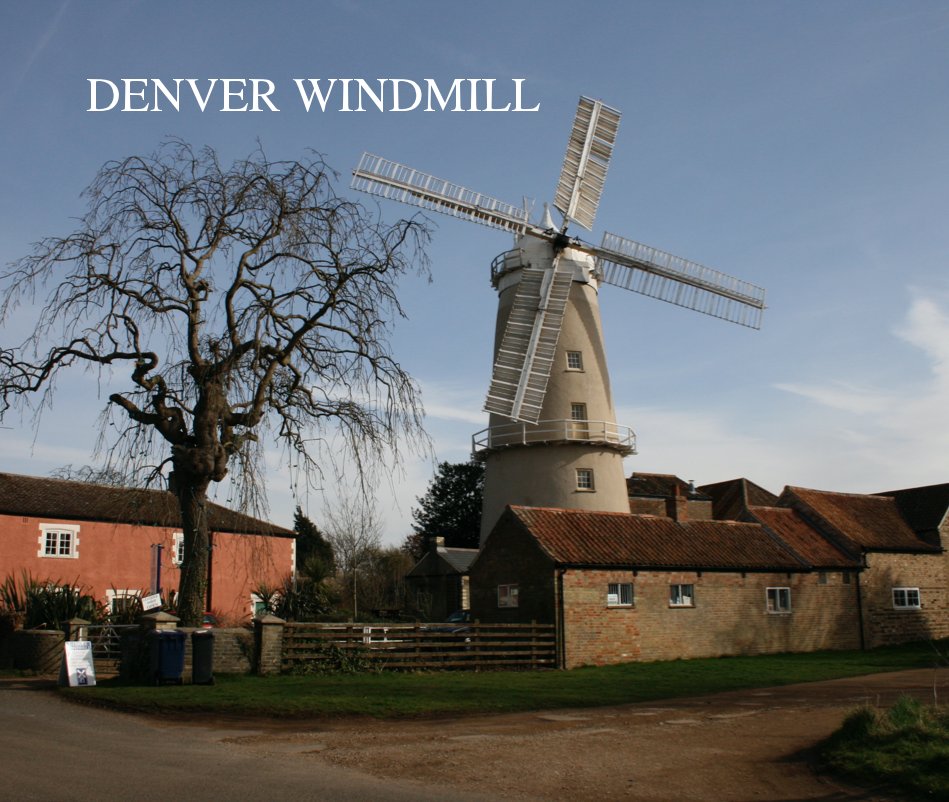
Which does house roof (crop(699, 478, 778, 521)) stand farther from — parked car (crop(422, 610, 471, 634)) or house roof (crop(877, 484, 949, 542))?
parked car (crop(422, 610, 471, 634))

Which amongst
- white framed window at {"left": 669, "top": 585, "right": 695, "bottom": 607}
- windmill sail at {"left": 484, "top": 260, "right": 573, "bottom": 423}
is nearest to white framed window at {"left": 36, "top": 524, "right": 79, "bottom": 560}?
windmill sail at {"left": 484, "top": 260, "right": 573, "bottom": 423}

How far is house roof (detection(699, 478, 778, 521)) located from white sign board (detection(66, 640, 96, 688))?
33.2 m

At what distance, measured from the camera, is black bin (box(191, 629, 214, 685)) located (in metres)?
17.8

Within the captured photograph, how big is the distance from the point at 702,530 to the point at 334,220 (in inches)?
690

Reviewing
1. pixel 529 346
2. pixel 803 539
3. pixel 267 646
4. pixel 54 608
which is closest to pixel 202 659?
Result: pixel 267 646

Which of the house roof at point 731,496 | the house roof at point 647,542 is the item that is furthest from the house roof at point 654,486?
the house roof at point 647,542

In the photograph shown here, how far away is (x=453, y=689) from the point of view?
17.9m

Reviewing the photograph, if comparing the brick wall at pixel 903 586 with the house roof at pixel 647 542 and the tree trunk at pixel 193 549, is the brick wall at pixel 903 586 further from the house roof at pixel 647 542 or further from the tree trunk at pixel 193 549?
the tree trunk at pixel 193 549

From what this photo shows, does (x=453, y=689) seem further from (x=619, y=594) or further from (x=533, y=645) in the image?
(x=619, y=594)

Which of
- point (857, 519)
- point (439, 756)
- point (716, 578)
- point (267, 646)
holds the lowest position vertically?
point (439, 756)

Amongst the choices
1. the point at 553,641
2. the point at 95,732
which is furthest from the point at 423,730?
the point at 553,641

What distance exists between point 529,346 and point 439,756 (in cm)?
2124

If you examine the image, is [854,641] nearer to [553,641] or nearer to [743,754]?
[553,641]

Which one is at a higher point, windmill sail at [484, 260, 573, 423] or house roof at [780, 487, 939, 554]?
windmill sail at [484, 260, 573, 423]
